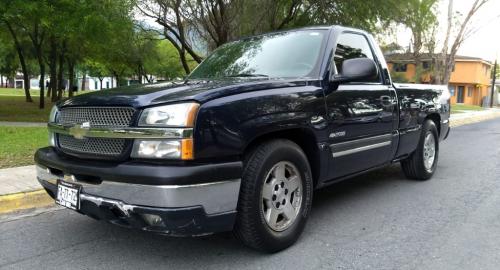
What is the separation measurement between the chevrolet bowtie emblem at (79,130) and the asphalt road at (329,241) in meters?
0.98

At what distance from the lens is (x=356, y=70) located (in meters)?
4.34

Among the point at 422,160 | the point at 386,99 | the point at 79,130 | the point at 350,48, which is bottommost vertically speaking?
the point at 422,160

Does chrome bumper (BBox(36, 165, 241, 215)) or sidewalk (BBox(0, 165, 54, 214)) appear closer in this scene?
chrome bumper (BBox(36, 165, 241, 215))

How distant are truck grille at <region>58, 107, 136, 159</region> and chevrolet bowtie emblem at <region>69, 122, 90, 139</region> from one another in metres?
0.03

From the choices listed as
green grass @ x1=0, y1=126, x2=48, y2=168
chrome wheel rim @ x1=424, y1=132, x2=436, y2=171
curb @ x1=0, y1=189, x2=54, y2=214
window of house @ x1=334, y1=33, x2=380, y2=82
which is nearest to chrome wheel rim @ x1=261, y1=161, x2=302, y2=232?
window of house @ x1=334, y1=33, x2=380, y2=82

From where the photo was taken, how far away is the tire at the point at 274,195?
352 cm

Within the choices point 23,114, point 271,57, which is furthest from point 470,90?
point 271,57

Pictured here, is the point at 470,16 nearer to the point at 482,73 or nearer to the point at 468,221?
the point at 468,221

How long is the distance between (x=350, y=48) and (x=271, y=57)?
0.96m

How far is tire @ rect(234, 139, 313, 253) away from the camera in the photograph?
11.6ft

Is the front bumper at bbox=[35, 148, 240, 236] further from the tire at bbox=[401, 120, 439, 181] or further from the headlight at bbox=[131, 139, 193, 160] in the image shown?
the tire at bbox=[401, 120, 439, 181]

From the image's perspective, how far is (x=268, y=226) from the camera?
12.2ft

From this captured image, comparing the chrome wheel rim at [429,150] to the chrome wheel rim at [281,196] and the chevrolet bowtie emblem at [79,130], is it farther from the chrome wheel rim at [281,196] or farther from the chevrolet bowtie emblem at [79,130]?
the chevrolet bowtie emblem at [79,130]

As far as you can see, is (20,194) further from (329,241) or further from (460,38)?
(460,38)
